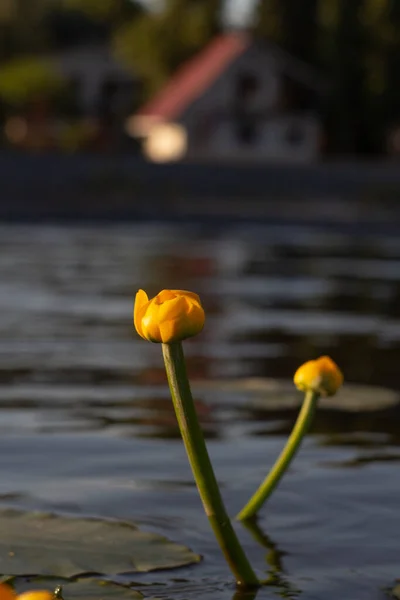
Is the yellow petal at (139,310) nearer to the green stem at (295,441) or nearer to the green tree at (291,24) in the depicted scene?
the green stem at (295,441)

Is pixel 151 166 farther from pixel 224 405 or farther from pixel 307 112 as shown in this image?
pixel 307 112

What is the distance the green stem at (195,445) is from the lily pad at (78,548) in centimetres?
33

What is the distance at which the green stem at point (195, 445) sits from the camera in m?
2.77

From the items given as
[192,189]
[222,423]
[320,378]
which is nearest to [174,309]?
[320,378]

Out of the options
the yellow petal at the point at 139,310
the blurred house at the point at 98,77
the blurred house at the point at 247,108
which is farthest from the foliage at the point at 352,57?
the yellow petal at the point at 139,310

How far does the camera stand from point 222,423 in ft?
18.1

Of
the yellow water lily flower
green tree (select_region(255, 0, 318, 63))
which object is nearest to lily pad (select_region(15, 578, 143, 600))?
the yellow water lily flower

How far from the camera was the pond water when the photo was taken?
3557 millimetres

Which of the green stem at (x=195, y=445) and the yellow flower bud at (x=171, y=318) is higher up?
the yellow flower bud at (x=171, y=318)

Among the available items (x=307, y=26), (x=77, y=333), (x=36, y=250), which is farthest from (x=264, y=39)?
(x=77, y=333)

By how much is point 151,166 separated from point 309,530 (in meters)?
28.3

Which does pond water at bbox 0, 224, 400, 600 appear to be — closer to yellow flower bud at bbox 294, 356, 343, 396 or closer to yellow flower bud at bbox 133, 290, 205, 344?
yellow flower bud at bbox 294, 356, 343, 396

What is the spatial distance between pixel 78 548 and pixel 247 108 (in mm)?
60643

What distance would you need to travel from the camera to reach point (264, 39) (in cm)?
6297
